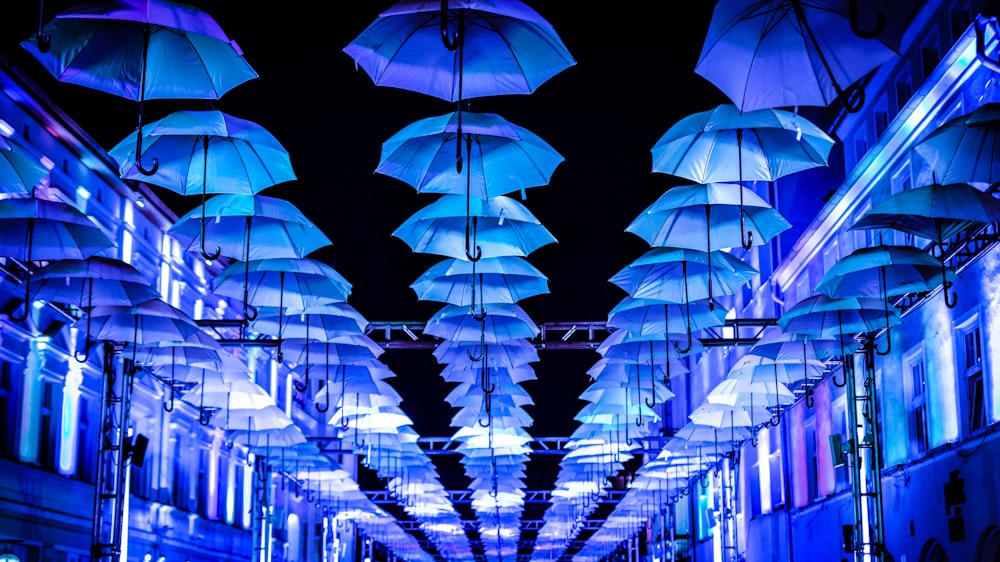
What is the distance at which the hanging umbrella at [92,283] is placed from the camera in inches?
687

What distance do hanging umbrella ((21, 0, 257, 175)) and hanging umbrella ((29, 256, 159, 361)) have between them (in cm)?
542

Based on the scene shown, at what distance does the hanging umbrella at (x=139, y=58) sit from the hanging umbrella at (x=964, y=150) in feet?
23.6

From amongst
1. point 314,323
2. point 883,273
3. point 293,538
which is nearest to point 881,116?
point 883,273

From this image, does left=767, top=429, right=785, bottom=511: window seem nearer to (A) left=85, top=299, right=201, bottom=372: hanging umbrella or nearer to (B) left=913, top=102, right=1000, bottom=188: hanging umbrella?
(A) left=85, top=299, right=201, bottom=372: hanging umbrella

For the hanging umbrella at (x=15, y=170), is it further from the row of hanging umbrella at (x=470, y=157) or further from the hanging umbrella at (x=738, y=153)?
the hanging umbrella at (x=738, y=153)

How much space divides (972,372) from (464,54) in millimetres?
9167

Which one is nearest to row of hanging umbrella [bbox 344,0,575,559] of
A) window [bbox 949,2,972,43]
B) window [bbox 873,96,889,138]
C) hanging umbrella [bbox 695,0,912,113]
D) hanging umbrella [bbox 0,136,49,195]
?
hanging umbrella [bbox 695,0,912,113]

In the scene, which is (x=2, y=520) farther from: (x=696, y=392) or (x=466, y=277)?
(x=696, y=392)

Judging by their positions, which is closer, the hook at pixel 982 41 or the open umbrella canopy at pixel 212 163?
the hook at pixel 982 41

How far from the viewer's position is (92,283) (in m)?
18.3

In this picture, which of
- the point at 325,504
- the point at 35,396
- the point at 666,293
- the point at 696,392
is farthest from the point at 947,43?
the point at 325,504

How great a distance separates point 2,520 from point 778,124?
1381 cm

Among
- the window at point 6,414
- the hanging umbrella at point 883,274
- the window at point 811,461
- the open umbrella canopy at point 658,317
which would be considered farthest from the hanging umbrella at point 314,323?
the window at point 811,461

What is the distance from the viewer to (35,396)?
21.7m
